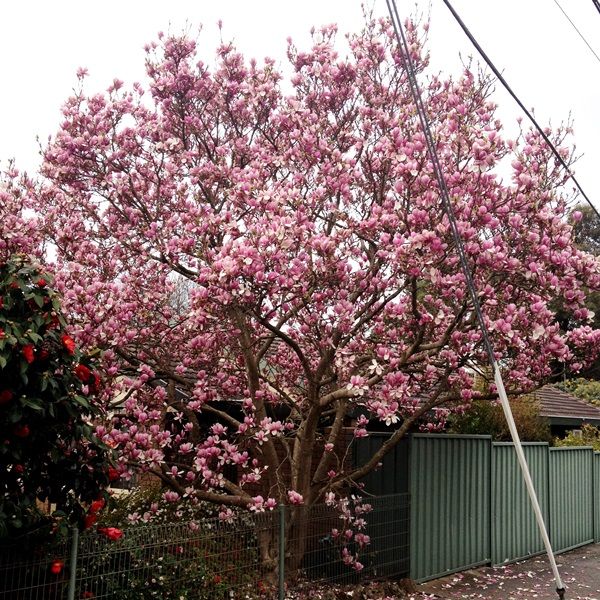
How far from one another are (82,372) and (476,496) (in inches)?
289

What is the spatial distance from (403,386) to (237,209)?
2861 mm

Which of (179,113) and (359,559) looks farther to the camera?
(179,113)

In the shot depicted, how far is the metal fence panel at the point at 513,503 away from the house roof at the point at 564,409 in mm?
3992

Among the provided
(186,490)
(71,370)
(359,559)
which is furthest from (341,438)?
(71,370)

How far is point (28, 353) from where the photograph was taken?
520 cm

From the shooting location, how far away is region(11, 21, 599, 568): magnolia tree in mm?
7453

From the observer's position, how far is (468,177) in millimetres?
7488

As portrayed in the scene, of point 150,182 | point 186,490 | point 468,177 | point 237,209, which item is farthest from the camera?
point 150,182

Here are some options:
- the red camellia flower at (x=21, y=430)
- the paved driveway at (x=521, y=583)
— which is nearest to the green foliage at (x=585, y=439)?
the paved driveway at (x=521, y=583)

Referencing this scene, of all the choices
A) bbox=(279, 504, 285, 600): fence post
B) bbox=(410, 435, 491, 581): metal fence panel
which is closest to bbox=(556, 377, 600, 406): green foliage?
bbox=(410, 435, 491, 581): metal fence panel

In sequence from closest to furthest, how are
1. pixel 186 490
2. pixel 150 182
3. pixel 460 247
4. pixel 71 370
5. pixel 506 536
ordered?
pixel 71 370 < pixel 460 247 < pixel 186 490 < pixel 150 182 < pixel 506 536

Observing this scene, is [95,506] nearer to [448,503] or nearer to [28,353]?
[28,353]

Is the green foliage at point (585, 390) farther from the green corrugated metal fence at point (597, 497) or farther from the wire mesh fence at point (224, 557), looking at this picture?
the wire mesh fence at point (224, 557)

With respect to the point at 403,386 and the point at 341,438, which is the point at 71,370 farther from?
the point at 341,438
